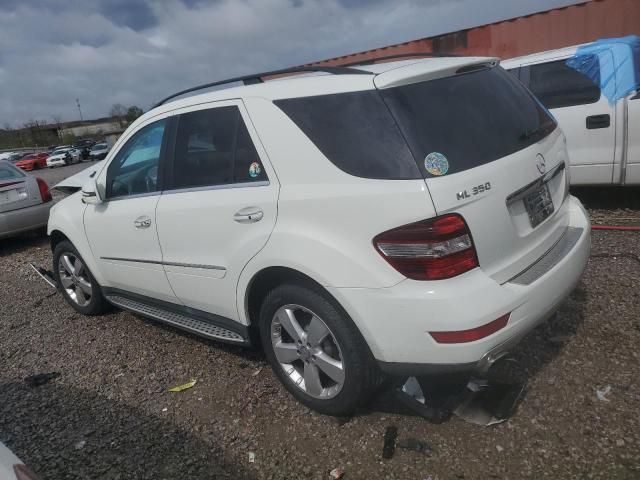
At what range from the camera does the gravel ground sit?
236 cm

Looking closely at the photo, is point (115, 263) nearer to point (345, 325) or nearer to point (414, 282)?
point (345, 325)

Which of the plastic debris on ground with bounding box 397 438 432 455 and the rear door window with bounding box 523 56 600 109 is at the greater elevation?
the rear door window with bounding box 523 56 600 109

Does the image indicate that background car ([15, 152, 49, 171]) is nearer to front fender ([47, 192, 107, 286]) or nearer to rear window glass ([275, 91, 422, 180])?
front fender ([47, 192, 107, 286])

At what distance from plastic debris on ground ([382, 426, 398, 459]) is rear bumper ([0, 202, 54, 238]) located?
688 centimetres

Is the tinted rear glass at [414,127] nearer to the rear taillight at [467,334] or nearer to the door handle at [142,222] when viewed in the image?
the rear taillight at [467,334]

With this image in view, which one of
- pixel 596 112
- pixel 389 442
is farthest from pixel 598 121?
pixel 389 442

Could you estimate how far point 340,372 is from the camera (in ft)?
8.34

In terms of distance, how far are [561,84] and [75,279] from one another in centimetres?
551

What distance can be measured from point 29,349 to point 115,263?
46.4 inches

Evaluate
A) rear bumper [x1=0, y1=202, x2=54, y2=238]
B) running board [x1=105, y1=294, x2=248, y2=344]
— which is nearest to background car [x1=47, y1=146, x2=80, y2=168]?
rear bumper [x1=0, y1=202, x2=54, y2=238]

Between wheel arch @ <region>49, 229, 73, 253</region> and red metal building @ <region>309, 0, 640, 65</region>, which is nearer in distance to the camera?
wheel arch @ <region>49, 229, 73, 253</region>

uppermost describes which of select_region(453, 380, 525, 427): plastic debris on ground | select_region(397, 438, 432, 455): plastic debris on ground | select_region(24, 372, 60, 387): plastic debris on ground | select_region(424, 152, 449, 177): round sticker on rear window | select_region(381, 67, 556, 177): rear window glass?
select_region(381, 67, 556, 177): rear window glass

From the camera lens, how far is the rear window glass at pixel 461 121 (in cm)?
223

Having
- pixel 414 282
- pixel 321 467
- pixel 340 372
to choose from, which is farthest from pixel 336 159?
pixel 321 467
